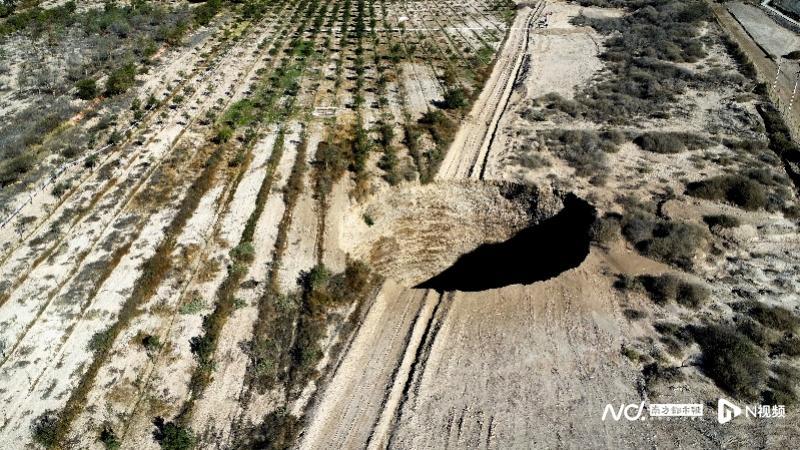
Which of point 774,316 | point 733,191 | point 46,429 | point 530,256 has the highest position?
point 733,191

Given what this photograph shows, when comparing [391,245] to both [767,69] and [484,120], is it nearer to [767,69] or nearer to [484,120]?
[484,120]

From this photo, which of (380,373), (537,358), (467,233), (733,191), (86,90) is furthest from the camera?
(86,90)

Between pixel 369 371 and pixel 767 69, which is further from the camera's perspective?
pixel 767 69

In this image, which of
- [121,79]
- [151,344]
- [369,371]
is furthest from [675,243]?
[121,79]

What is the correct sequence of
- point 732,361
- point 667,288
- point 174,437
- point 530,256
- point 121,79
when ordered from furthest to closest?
point 121,79
point 530,256
point 667,288
point 732,361
point 174,437

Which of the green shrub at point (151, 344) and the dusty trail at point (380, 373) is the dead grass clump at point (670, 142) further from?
the green shrub at point (151, 344)

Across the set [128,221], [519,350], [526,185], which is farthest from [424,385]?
[128,221]

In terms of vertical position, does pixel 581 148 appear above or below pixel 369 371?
above
